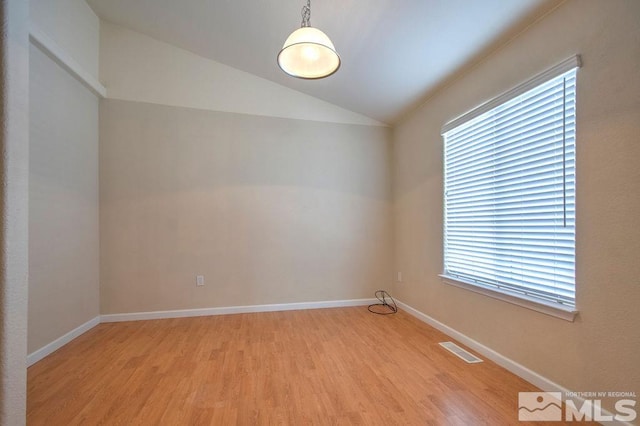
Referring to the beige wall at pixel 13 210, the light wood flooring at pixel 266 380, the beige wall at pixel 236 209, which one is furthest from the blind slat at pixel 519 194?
the beige wall at pixel 13 210

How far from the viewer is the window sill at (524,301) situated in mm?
1689

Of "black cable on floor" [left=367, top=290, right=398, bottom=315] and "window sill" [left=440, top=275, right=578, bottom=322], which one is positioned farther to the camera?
"black cable on floor" [left=367, top=290, right=398, bottom=315]

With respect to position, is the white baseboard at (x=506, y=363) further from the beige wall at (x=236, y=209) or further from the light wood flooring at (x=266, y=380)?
the beige wall at (x=236, y=209)

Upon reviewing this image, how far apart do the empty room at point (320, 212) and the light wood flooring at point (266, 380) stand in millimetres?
21

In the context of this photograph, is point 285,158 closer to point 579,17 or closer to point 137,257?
point 137,257

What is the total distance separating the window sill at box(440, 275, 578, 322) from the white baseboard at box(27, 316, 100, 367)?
3913 millimetres

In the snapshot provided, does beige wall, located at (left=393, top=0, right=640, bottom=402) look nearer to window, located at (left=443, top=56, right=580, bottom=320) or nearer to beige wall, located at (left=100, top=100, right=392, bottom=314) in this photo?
window, located at (left=443, top=56, right=580, bottom=320)

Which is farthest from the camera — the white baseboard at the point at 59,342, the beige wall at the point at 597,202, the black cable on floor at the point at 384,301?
the black cable on floor at the point at 384,301

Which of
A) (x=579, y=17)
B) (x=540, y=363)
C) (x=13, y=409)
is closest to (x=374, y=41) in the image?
(x=579, y=17)

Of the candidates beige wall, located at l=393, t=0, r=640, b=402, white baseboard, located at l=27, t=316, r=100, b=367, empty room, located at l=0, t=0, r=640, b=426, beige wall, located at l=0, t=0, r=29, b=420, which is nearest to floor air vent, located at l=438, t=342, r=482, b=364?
empty room, located at l=0, t=0, r=640, b=426

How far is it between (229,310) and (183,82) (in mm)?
3100

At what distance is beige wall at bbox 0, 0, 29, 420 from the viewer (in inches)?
47.2

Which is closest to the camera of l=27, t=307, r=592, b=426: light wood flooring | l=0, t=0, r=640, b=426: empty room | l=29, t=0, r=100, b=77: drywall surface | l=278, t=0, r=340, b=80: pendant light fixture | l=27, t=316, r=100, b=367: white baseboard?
l=0, t=0, r=640, b=426: empty room

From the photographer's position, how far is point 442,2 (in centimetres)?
191
